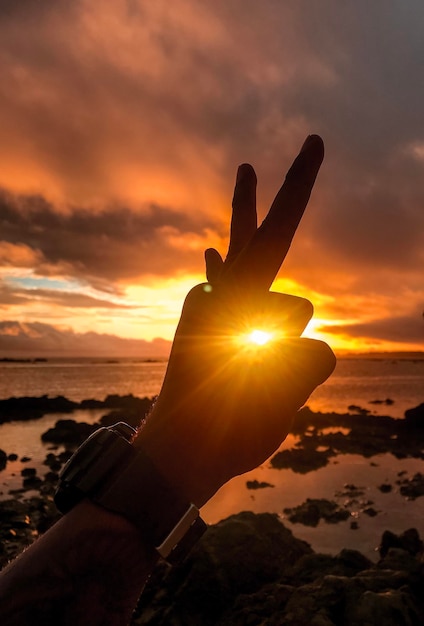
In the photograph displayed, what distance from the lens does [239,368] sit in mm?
2375

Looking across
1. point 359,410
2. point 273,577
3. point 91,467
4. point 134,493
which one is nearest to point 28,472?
point 273,577

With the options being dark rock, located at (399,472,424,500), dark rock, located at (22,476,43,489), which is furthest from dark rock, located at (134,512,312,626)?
dark rock, located at (22,476,43,489)

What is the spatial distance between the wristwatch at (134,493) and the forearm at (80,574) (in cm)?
6

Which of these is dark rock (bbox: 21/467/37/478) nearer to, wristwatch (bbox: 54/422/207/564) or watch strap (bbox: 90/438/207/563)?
wristwatch (bbox: 54/422/207/564)

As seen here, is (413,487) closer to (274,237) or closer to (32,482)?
(32,482)

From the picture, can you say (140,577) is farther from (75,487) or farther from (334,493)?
(334,493)

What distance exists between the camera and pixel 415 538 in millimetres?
11445

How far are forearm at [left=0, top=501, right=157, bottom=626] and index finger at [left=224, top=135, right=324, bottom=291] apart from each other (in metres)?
1.20

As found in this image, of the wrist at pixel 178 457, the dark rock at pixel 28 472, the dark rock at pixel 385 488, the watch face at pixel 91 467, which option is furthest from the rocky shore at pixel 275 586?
the dark rock at pixel 28 472

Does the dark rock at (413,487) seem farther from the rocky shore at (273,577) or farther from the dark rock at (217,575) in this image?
the dark rock at (217,575)

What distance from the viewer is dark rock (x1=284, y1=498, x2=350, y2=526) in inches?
584

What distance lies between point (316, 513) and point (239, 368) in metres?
14.5

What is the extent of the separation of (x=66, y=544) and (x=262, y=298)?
4.42 feet

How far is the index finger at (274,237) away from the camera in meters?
2.32
